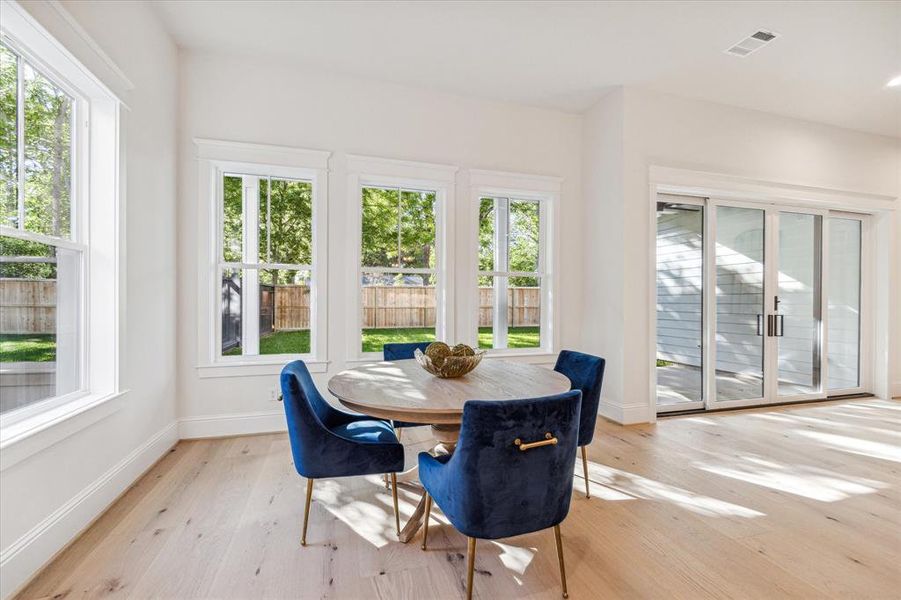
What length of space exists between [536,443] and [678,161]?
12.3ft

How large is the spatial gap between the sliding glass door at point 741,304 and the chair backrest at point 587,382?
6.78 ft

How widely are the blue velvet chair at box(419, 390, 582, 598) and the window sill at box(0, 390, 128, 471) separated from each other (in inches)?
66.3

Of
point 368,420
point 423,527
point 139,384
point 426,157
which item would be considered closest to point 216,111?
point 426,157

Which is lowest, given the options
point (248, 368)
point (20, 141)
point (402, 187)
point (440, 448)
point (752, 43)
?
point (440, 448)

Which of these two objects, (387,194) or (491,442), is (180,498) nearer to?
(491,442)

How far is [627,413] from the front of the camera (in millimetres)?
3830

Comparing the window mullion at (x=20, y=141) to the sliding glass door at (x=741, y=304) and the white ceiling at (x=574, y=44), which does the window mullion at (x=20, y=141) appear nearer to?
the white ceiling at (x=574, y=44)

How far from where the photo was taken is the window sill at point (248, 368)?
3.35 metres

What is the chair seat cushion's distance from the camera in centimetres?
212

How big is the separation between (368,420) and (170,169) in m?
2.50

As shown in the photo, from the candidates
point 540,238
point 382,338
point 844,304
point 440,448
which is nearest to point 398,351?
point 382,338

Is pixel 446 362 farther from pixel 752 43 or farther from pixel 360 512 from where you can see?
pixel 752 43

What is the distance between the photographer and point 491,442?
54.9 inches

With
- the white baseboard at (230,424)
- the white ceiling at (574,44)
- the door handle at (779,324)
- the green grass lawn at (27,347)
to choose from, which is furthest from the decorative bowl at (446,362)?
the door handle at (779,324)
